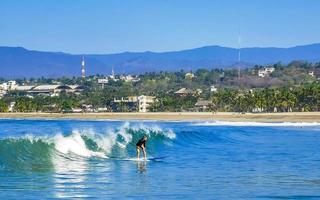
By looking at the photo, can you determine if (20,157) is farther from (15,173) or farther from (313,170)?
(313,170)

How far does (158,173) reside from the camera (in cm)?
2453

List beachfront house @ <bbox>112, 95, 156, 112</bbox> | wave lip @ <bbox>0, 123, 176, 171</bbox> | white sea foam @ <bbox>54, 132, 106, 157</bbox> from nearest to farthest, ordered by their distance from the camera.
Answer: wave lip @ <bbox>0, 123, 176, 171</bbox> < white sea foam @ <bbox>54, 132, 106, 157</bbox> < beachfront house @ <bbox>112, 95, 156, 112</bbox>

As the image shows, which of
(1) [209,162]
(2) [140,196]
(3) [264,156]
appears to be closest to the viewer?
(2) [140,196]

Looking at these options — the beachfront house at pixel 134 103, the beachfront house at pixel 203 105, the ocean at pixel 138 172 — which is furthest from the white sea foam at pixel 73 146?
the beachfront house at pixel 134 103

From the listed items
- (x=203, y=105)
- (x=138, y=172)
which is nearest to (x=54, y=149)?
(x=138, y=172)

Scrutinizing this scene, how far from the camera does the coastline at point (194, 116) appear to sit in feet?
369

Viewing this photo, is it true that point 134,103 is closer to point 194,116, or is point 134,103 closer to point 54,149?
point 194,116

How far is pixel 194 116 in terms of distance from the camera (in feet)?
441

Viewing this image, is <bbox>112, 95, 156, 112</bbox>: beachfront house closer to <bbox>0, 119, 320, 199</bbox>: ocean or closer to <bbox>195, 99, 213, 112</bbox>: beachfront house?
<bbox>195, 99, 213, 112</bbox>: beachfront house

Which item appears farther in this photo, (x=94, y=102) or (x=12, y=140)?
(x=94, y=102)

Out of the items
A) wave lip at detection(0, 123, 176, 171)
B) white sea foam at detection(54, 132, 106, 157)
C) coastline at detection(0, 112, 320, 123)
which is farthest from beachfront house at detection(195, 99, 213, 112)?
white sea foam at detection(54, 132, 106, 157)

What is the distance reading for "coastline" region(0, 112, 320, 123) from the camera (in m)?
113

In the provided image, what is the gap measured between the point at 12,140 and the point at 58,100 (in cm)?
14320

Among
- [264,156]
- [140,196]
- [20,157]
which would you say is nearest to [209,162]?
[264,156]
